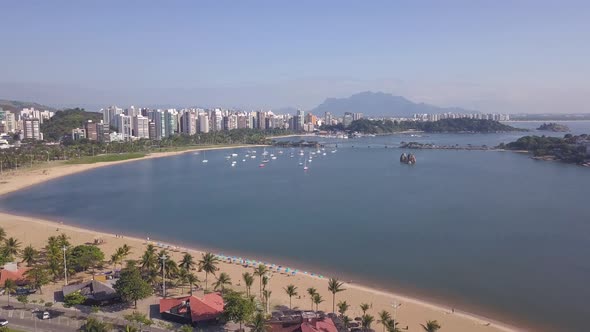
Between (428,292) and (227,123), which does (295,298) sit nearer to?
(428,292)

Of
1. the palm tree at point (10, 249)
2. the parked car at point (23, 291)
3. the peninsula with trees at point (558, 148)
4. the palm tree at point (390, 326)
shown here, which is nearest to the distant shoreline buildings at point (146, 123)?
the palm tree at point (10, 249)

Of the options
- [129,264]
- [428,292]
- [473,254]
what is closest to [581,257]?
[473,254]

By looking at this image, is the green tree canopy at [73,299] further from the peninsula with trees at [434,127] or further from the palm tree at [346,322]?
the peninsula with trees at [434,127]

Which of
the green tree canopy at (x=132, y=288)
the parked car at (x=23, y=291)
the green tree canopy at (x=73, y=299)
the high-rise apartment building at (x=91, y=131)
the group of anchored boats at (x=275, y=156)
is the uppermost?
the high-rise apartment building at (x=91, y=131)

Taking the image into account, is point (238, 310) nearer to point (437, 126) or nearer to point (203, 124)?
point (203, 124)

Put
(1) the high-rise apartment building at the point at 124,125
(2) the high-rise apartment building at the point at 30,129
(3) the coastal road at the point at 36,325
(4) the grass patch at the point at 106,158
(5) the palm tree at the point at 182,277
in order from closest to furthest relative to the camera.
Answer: (3) the coastal road at the point at 36,325
(5) the palm tree at the point at 182,277
(4) the grass patch at the point at 106,158
(2) the high-rise apartment building at the point at 30,129
(1) the high-rise apartment building at the point at 124,125

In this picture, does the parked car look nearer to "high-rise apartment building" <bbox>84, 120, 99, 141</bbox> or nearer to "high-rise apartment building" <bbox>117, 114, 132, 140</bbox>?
"high-rise apartment building" <bbox>84, 120, 99, 141</bbox>

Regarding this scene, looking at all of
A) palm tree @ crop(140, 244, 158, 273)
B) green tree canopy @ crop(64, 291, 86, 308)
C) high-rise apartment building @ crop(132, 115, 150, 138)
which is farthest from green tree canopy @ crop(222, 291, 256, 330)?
high-rise apartment building @ crop(132, 115, 150, 138)
